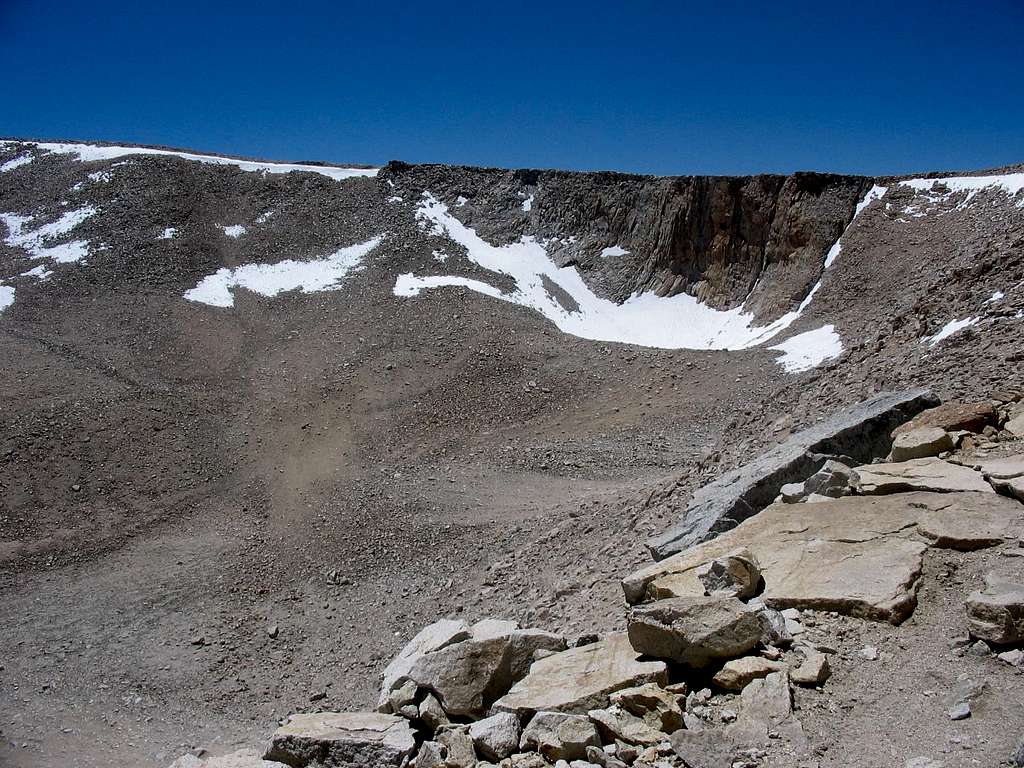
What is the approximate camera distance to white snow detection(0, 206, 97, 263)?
35906mm

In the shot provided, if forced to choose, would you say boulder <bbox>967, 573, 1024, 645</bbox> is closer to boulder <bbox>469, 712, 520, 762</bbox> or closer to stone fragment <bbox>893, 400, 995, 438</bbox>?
boulder <bbox>469, 712, 520, 762</bbox>

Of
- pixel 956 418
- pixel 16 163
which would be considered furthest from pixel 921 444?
pixel 16 163

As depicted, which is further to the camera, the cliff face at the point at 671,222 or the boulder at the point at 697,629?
the cliff face at the point at 671,222

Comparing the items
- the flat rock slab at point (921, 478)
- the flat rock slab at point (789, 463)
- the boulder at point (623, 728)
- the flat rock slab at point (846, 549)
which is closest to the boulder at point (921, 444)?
the flat rock slab at point (921, 478)

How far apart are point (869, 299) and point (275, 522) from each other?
24.5 m

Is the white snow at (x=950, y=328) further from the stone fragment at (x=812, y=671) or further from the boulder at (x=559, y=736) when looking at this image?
the boulder at (x=559, y=736)

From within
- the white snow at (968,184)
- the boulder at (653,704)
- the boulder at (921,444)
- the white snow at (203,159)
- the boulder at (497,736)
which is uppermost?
the white snow at (203,159)

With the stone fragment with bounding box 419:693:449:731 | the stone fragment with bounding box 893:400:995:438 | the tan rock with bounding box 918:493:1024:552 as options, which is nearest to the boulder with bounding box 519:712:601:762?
the stone fragment with bounding box 419:693:449:731

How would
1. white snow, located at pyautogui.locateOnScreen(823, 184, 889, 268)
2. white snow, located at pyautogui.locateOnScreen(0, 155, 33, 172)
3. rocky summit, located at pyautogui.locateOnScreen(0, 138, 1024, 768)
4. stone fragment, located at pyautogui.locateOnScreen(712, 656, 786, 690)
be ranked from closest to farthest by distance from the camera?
stone fragment, located at pyautogui.locateOnScreen(712, 656, 786, 690) → rocky summit, located at pyautogui.locateOnScreen(0, 138, 1024, 768) → white snow, located at pyautogui.locateOnScreen(823, 184, 889, 268) → white snow, located at pyautogui.locateOnScreen(0, 155, 33, 172)

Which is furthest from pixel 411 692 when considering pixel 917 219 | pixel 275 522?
pixel 917 219

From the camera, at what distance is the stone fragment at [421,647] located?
783 cm

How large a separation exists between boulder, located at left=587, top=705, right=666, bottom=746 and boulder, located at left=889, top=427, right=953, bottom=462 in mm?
5333

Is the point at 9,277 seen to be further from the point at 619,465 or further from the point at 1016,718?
the point at 1016,718

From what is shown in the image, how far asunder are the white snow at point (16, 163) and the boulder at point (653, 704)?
5057cm
